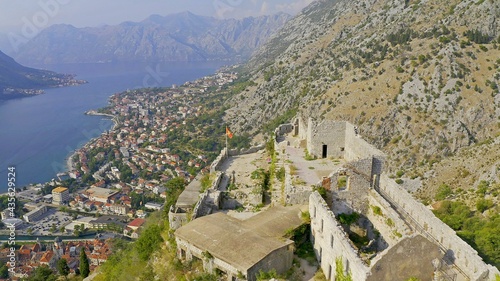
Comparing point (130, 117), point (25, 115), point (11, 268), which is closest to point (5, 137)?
point (25, 115)

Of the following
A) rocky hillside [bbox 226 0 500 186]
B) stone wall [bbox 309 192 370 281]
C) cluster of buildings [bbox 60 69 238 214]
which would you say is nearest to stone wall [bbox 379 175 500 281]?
stone wall [bbox 309 192 370 281]

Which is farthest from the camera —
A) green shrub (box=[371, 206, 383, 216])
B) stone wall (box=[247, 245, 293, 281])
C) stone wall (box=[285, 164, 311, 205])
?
stone wall (box=[285, 164, 311, 205])

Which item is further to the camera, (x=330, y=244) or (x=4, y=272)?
(x=4, y=272)

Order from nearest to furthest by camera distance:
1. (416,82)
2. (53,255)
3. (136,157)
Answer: (53,255) → (416,82) → (136,157)

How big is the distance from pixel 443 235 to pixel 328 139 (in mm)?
8958

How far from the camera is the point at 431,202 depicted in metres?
37.6

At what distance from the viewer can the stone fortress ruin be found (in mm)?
11109

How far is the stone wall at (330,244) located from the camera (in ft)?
35.9

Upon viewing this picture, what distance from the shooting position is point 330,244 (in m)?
13.1

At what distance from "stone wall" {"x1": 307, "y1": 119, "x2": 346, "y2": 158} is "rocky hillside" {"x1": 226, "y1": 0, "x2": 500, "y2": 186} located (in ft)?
104

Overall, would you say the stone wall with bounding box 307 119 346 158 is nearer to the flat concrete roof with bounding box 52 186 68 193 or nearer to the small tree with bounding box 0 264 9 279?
the small tree with bounding box 0 264 9 279

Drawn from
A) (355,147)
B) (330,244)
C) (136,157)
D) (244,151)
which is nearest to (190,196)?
(244,151)

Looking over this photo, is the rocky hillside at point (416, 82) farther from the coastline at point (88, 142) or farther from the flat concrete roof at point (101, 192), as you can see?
the coastline at point (88, 142)

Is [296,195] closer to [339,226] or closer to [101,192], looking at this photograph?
[339,226]
